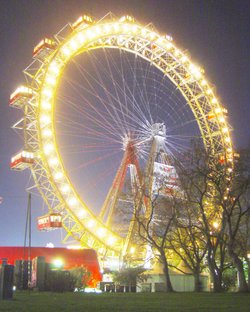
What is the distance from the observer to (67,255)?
46.3 metres

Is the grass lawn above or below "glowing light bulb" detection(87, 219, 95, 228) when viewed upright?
below

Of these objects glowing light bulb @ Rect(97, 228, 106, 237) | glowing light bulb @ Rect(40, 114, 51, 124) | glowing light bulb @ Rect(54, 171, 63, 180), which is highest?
glowing light bulb @ Rect(40, 114, 51, 124)

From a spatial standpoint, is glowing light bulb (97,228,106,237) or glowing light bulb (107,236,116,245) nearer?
glowing light bulb (97,228,106,237)

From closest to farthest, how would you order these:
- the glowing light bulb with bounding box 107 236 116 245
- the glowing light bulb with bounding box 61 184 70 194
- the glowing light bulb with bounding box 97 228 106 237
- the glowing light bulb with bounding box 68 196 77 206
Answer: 1. the glowing light bulb with bounding box 61 184 70 194
2. the glowing light bulb with bounding box 68 196 77 206
3. the glowing light bulb with bounding box 97 228 106 237
4. the glowing light bulb with bounding box 107 236 116 245

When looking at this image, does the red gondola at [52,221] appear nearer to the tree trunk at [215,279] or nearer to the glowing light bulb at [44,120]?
the glowing light bulb at [44,120]

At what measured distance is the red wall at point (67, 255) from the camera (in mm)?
44875

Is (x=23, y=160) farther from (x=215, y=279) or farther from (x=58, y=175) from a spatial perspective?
(x=215, y=279)

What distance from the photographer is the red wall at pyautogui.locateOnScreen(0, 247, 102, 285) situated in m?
44.9

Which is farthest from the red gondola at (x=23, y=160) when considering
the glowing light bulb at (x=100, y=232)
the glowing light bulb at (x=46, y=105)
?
the glowing light bulb at (x=100, y=232)

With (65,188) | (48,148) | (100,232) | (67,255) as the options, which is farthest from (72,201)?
(67,255)

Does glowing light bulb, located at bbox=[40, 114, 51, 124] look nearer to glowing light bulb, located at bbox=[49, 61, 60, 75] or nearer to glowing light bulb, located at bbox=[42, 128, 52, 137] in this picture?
glowing light bulb, located at bbox=[42, 128, 52, 137]

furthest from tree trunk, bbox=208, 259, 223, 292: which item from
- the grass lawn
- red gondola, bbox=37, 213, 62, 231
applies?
red gondola, bbox=37, 213, 62, 231

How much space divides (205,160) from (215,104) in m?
23.4

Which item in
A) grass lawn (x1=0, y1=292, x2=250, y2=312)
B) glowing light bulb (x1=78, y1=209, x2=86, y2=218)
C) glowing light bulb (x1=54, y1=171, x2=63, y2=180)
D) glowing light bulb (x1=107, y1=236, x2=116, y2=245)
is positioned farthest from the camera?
glowing light bulb (x1=107, y1=236, x2=116, y2=245)
